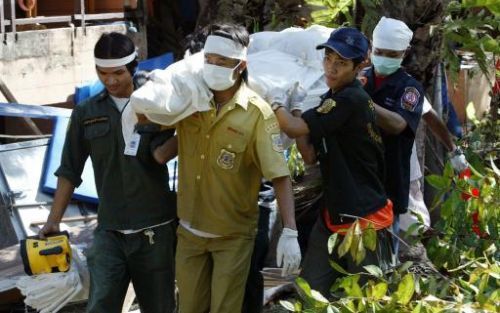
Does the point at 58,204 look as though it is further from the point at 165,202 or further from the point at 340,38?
the point at 340,38

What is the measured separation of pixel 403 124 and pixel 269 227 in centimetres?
99

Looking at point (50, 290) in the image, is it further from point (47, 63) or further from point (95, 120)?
point (47, 63)

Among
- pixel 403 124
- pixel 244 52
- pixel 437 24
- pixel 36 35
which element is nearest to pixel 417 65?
pixel 437 24

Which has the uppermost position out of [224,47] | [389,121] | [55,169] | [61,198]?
[224,47]

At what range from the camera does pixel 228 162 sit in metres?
4.66

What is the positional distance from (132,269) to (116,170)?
505 mm

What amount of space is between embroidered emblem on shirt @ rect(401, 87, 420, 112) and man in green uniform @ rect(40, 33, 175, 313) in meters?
1.23

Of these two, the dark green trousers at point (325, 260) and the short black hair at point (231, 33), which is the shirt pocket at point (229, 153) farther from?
the dark green trousers at point (325, 260)

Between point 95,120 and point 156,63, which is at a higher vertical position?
point 95,120

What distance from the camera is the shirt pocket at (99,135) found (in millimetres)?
4965

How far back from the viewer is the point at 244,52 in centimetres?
464

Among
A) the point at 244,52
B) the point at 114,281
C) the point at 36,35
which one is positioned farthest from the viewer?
the point at 36,35

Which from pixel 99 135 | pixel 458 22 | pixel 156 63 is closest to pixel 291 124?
pixel 99 135

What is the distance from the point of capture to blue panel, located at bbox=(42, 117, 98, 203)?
6.95 metres
